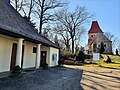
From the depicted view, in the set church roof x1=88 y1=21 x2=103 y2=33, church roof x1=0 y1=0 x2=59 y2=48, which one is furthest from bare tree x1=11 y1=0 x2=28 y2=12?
church roof x1=88 y1=21 x2=103 y2=33

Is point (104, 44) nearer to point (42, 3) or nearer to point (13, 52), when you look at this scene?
point (42, 3)

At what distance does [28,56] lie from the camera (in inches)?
596

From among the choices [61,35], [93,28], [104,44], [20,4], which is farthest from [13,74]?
[93,28]

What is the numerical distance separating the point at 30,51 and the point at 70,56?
20.9m

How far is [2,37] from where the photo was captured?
10.6 meters

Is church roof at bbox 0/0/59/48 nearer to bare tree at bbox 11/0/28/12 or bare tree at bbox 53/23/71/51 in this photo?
bare tree at bbox 11/0/28/12

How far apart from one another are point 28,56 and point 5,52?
417 cm

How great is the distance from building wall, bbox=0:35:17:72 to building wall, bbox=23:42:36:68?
2.66 meters

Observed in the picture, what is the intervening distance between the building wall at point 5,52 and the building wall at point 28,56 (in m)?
2.66

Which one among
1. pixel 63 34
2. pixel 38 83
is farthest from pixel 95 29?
pixel 38 83

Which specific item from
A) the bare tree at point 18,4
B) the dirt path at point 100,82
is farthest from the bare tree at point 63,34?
the dirt path at point 100,82

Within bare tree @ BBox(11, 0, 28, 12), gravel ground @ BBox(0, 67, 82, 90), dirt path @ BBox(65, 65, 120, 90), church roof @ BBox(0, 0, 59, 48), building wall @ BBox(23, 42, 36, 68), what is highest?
bare tree @ BBox(11, 0, 28, 12)

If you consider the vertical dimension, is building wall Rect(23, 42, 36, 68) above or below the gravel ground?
above

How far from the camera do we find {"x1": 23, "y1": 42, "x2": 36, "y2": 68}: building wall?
14.5 meters
